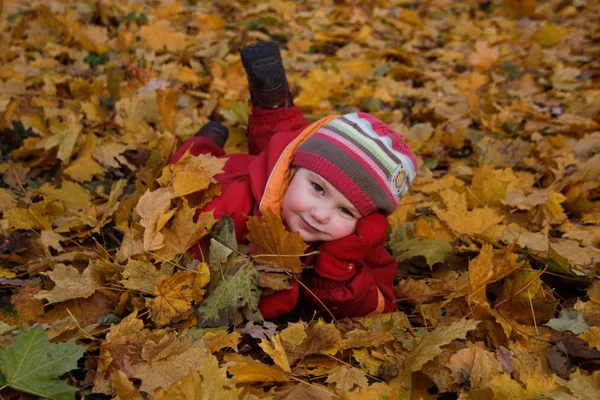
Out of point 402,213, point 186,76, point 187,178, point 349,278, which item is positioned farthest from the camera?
point 186,76

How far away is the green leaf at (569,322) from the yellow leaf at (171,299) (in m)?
1.23

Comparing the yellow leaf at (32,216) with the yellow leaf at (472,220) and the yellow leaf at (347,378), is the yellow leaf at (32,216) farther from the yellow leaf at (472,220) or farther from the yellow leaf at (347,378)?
the yellow leaf at (472,220)

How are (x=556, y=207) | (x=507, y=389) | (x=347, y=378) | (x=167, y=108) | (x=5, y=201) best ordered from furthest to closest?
1. (x=167, y=108)
2. (x=556, y=207)
3. (x=5, y=201)
4. (x=347, y=378)
5. (x=507, y=389)

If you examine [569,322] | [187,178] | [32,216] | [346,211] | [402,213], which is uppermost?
[187,178]

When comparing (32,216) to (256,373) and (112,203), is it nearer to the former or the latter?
(112,203)

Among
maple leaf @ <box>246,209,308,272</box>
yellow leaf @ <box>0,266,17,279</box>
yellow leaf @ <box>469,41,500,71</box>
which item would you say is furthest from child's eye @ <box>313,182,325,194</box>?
yellow leaf @ <box>469,41,500,71</box>

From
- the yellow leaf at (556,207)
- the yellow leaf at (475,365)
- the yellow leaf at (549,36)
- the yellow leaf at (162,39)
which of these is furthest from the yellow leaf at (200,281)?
the yellow leaf at (549,36)

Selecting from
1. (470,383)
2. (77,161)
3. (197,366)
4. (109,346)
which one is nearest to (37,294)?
(109,346)

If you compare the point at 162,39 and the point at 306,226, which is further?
the point at 162,39

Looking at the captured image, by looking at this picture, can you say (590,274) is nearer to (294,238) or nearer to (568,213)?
(568,213)

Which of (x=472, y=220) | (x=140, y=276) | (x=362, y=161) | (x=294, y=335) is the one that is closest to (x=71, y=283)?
(x=140, y=276)

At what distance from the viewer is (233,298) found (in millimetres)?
1767

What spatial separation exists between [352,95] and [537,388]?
2590 mm

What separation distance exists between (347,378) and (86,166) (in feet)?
5.64
